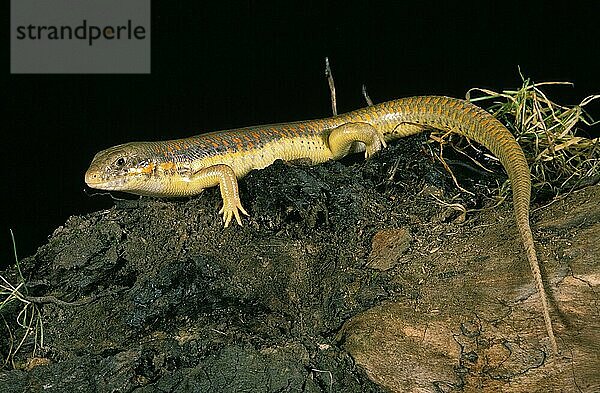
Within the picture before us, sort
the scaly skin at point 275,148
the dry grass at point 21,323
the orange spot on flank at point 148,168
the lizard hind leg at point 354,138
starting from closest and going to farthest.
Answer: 1. the dry grass at point 21,323
2. the scaly skin at point 275,148
3. the orange spot on flank at point 148,168
4. the lizard hind leg at point 354,138

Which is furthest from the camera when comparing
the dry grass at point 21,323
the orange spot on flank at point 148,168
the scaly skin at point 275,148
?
the orange spot on flank at point 148,168

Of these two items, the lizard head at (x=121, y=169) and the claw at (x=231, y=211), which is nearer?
the claw at (x=231, y=211)

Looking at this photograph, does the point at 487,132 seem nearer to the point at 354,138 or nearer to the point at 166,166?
the point at 354,138

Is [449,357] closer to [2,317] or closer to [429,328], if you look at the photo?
[429,328]

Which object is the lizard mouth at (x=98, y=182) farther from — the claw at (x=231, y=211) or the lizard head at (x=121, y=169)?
the claw at (x=231, y=211)

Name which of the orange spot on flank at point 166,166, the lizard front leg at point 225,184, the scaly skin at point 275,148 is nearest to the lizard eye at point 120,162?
the scaly skin at point 275,148

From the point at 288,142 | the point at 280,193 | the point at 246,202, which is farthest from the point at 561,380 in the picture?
the point at 288,142

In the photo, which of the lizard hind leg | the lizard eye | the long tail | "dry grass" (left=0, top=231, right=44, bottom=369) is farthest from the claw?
the long tail
